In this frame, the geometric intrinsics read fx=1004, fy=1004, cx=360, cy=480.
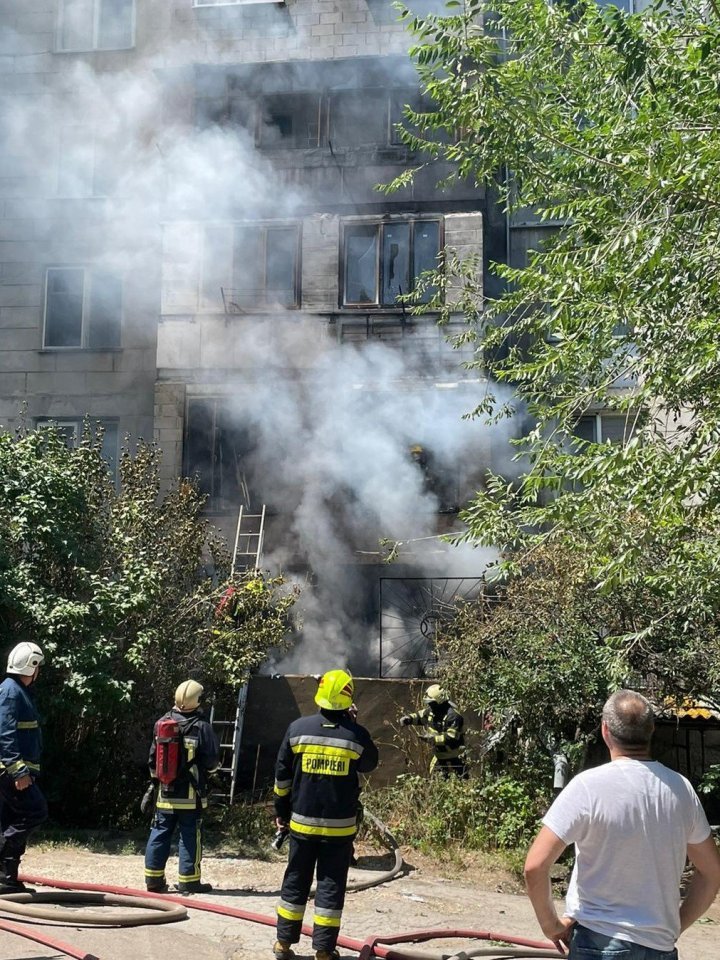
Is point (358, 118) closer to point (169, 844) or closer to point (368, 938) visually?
point (169, 844)

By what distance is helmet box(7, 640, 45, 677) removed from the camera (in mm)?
6969

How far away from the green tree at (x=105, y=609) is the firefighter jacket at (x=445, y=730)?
1.96 meters

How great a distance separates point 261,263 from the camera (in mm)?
16453

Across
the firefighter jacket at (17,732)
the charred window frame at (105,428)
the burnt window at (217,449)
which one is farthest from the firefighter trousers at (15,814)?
the charred window frame at (105,428)

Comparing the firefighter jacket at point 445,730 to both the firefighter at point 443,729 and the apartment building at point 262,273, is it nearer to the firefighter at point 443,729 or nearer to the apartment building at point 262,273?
the firefighter at point 443,729

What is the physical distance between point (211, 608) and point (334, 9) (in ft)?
36.1

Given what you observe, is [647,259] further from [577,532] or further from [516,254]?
[516,254]

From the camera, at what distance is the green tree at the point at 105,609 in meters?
9.71

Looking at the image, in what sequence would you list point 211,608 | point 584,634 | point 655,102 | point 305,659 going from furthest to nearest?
point 305,659 < point 211,608 < point 584,634 < point 655,102

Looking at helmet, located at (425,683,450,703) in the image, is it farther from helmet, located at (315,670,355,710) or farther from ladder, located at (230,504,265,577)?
helmet, located at (315,670,355,710)

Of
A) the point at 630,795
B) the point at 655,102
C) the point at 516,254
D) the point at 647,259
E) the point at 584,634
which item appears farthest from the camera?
the point at 516,254

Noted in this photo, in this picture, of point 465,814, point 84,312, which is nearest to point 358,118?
point 84,312

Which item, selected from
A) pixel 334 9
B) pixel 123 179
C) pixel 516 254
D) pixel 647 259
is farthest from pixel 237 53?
pixel 647 259

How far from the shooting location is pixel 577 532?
338 inches
